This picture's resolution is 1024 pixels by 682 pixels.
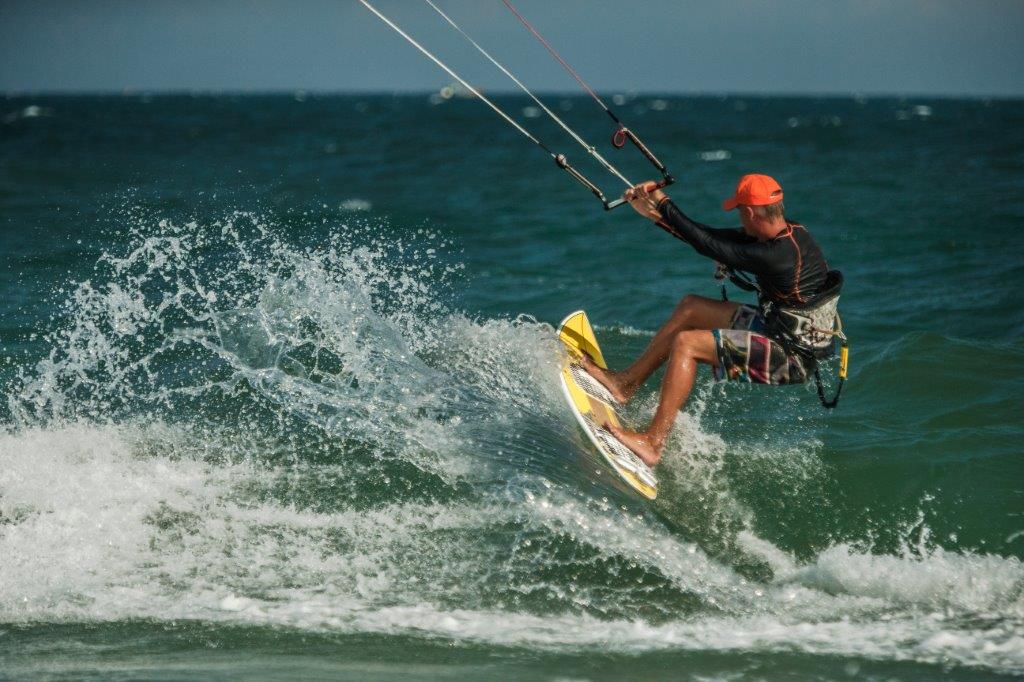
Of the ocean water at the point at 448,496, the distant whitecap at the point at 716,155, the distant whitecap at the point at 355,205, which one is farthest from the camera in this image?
the distant whitecap at the point at 716,155

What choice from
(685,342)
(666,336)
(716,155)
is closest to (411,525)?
(685,342)

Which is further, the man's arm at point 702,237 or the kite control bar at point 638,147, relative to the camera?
the kite control bar at point 638,147

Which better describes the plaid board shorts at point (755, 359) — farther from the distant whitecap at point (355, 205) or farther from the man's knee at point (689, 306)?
the distant whitecap at point (355, 205)

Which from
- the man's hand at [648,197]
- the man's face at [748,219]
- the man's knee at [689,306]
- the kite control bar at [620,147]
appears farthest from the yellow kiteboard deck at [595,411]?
the man's face at [748,219]

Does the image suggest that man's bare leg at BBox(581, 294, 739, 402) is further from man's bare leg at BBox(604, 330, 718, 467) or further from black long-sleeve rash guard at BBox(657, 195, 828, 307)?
black long-sleeve rash guard at BBox(657, 195, 828, 307)

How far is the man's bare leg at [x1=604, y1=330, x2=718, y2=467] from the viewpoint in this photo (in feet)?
20.6

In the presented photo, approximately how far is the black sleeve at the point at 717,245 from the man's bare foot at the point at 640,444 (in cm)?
114

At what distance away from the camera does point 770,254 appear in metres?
6.18

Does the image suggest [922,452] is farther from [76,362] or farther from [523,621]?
[76,362]

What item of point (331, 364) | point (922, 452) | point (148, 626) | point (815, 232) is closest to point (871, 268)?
point (815, 232)

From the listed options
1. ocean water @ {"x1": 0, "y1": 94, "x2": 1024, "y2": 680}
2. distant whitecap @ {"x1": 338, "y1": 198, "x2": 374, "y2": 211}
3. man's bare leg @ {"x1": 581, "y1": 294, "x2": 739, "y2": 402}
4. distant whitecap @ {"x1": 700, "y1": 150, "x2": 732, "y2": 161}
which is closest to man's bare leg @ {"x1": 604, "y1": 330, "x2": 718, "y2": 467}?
man's bare leg @ {"x1": 581, "y1": 294, "x2": 739, "y2": 402}

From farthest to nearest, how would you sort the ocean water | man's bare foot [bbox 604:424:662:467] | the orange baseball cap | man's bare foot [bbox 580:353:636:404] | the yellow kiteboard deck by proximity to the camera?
man's bare foot [bbox 580:353:636:404], man's bare foot [bbox 604:424:662:467], the orange baseball cap, the yellow kiteboard deck, the ocean water

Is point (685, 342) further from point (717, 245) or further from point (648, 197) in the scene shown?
point (648, 197)

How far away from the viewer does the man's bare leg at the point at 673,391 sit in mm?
6273
